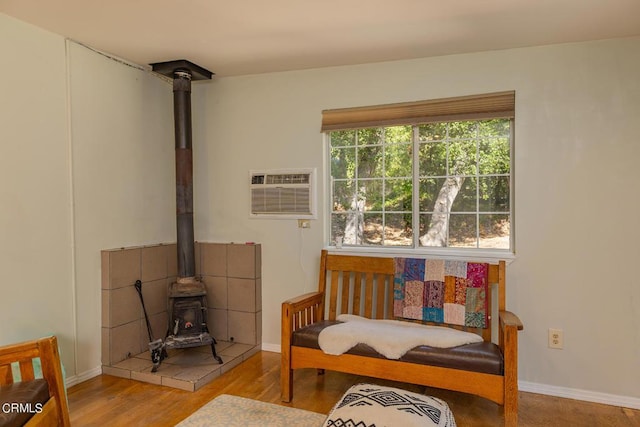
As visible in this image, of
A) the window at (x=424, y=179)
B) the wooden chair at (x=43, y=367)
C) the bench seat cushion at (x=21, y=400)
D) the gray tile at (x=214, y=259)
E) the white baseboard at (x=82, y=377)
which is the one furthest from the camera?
the gray tile at (x=214, y=259)

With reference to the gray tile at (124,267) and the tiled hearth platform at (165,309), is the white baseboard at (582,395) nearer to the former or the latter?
the tiled hearth platform at (165,309)

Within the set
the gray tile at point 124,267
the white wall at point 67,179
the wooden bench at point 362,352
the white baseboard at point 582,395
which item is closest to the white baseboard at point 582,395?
the white baseboard at point 582,395

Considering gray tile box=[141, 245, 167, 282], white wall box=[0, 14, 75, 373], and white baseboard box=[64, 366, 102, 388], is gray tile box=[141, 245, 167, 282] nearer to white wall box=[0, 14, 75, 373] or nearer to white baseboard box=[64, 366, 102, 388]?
white wall box=[0, 14, 75, 373]

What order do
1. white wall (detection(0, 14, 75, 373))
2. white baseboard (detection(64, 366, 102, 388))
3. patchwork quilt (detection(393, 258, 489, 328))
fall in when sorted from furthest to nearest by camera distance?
white baseboard (detection(64, 366, 102, 388)), patchwork quilt (detection(393, 258, 489, 328)), white wall (detection(0, 14, 75, 373))

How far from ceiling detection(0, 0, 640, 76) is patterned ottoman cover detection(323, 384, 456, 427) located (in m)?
1.96

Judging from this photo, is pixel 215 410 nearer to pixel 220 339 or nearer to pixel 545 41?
pixel 220 339

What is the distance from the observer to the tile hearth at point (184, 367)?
112 inches

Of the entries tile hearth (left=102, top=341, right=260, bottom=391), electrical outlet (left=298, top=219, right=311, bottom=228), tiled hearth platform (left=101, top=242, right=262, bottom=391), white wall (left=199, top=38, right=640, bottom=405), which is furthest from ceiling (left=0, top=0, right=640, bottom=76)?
tile hearth (left=102, top=341, right=260, bottom=391)

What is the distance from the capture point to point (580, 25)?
98.2 inches

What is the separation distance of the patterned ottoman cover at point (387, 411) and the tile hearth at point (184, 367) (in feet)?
4.24

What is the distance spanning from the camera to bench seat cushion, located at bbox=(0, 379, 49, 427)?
1729 mm

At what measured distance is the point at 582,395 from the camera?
108 inches

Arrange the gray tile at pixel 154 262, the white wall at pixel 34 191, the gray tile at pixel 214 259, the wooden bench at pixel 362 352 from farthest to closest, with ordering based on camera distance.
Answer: the gray tile at pixel 214 259 → the gray tile at pixel 154 262 → the white wall at pixel 34 191 → the wooden bench at pixel 362 352

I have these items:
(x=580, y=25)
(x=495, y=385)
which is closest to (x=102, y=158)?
(x=495, y=385)
